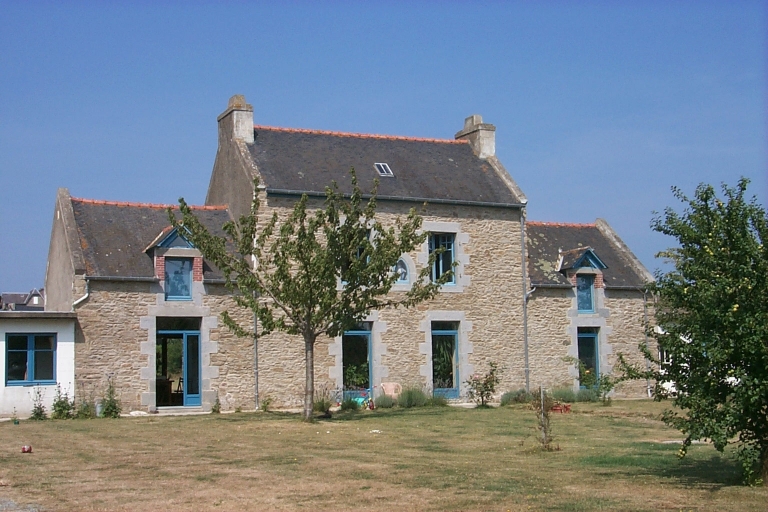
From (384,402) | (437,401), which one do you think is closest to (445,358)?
(437,401)

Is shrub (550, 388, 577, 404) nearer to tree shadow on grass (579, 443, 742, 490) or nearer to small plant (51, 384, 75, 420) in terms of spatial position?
tree shadow on grass (579, 443, 742, 490)

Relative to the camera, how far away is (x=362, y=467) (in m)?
10.9

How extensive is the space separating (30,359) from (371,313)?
7654 millimetres

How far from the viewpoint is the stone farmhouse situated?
1970cm

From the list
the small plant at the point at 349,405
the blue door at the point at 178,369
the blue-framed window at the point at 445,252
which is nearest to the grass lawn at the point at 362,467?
the small plant at the point at 349,405

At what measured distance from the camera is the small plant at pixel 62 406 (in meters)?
18.7

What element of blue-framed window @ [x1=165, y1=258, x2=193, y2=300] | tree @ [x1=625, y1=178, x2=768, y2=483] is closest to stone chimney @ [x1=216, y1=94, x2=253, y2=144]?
blue-framed window @ [x1=165, y1=258, x2=193, y2=300]

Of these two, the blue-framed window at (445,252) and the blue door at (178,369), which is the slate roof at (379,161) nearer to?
the blue-framed window at (445,252)

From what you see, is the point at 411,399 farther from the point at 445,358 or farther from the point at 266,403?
the point at 266,403

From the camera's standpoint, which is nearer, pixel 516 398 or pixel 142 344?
pixel 142 344

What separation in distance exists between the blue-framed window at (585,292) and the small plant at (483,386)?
345cm

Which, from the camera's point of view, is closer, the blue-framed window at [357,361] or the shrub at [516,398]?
the blue-framed window at [357,361]

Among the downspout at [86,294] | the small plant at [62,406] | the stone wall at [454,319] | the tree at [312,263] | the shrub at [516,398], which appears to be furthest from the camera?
the shrub at [516,398]

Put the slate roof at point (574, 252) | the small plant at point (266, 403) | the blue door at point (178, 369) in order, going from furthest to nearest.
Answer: the slate roof at point (574, 252) < the blue door at point (178, 369) < the small plant at point (266, 403)
